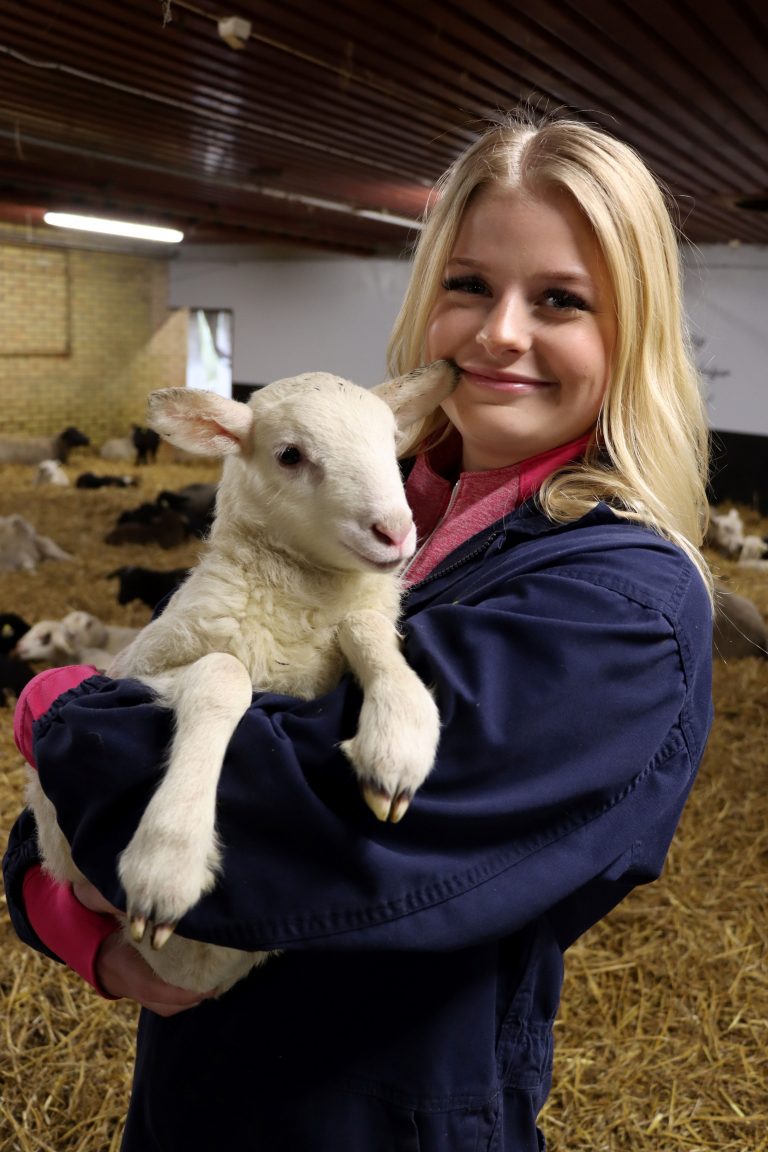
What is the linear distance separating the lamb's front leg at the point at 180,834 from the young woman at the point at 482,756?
24 mm

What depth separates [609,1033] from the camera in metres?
2.88

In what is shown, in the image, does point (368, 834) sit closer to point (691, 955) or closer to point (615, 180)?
point (615, 180)

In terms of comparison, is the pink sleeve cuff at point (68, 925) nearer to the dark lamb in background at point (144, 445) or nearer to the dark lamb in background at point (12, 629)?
the dark lamb in background at point (12, 629)

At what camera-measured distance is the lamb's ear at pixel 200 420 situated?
53.7 inches

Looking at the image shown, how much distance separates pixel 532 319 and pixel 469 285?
0.12 meters

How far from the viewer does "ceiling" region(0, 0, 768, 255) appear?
143 inches

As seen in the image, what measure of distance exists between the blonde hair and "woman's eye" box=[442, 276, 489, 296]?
58mm

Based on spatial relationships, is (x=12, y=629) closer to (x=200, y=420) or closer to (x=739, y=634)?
(x=739, y=634)

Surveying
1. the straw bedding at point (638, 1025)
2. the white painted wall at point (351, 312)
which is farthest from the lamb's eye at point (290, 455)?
the white painted wall at point (351, 312)

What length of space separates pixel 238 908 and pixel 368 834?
0.15 m

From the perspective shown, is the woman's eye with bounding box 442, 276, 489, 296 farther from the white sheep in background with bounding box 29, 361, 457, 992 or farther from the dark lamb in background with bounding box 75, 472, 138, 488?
the dark lamb in background with bounding box 75, 472, 138, 488

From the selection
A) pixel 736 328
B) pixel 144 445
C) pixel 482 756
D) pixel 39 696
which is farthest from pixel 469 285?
pixel 144 445

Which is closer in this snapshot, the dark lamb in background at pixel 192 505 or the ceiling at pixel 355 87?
the ceiling at pixel 355 87

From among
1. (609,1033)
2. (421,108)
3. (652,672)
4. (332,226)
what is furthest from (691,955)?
(332,226)
